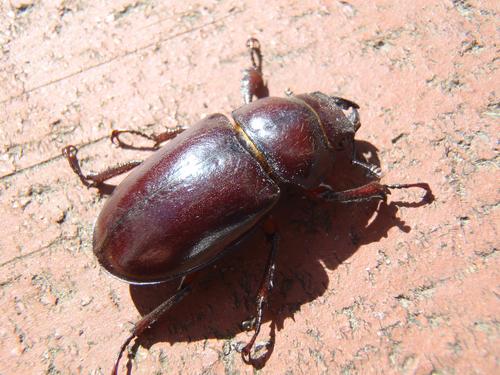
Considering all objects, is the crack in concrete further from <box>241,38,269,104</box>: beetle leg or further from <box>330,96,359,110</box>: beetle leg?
<box>330,96,359,110</box>: beetle leg

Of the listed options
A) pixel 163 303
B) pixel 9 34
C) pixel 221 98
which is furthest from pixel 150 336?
pixel 9 34

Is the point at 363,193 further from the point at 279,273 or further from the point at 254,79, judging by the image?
the point at 254,79

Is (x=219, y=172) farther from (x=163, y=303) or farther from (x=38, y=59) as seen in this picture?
(x=38, y=59)

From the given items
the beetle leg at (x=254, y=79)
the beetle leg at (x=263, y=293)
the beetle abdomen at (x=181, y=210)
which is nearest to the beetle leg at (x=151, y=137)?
the beetle abdomen at (x=181, y=210)

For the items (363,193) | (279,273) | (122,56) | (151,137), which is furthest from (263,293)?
(122,56)

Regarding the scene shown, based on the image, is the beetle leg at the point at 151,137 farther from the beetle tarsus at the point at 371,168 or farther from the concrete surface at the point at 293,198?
the beetle tarsus at the point at 371,168

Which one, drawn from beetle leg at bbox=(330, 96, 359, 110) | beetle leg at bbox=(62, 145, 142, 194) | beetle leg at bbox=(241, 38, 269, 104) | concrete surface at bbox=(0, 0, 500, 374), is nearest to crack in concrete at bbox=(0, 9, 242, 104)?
concrete surface at bbox=(0, 0, 500, 374)
